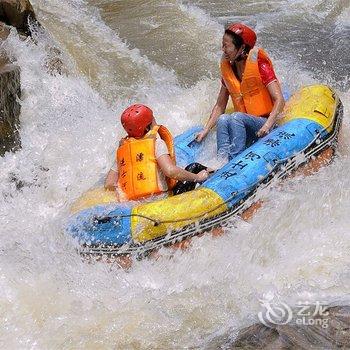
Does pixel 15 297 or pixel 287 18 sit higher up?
pixel 287 18

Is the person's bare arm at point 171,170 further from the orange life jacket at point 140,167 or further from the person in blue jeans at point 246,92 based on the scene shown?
the person in blue jeans at point 246,92

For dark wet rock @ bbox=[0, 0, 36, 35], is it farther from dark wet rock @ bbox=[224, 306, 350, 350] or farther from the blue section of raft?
dark wet rock @ bbox=[224, 306, 350, 350]

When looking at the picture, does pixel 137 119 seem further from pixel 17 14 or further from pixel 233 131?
pixel 17 14

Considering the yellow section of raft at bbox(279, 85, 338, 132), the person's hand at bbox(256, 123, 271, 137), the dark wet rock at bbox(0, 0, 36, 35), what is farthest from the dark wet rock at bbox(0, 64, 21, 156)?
the yellow section of raft at bbox(279, 85, 338, 132)

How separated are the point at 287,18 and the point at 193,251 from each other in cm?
635

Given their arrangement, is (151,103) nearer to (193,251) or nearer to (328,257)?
(193,251)

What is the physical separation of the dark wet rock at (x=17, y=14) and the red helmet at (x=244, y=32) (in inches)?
130

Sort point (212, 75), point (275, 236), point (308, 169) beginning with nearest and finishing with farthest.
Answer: point (275, 236) → point (308, 169) → point (212, 75)

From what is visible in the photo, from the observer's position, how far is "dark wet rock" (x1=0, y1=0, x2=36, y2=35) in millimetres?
7402

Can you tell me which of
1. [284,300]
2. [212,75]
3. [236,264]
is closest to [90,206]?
[236,264]

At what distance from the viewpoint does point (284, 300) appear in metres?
3.84

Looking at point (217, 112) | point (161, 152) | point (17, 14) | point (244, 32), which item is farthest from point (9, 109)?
point (244, 32)

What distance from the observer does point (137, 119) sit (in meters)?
4.76

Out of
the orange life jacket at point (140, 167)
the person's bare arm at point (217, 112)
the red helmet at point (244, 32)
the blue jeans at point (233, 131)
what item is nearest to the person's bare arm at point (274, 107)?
the blue jeans at point (233, 131)
